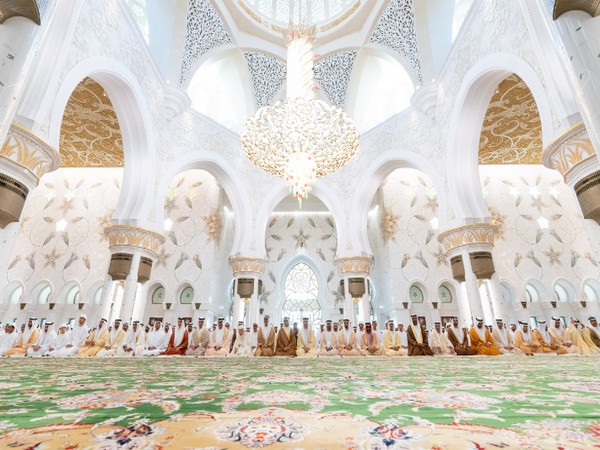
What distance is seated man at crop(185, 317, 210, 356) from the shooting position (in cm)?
622

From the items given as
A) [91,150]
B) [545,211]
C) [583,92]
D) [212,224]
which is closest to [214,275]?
[212,224]

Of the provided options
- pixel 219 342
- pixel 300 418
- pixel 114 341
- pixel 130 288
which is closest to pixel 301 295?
pixel 219 342

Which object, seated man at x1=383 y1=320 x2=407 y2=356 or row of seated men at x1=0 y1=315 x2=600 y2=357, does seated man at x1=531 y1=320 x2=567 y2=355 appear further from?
seated man at x1=383 y1=320 x2=407 y2=356

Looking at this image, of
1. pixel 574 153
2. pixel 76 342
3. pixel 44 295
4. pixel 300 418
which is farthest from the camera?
pixel 44 295

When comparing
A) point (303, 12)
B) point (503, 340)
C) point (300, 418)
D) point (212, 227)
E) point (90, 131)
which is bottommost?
point (300, 418)

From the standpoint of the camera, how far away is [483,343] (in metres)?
5.55

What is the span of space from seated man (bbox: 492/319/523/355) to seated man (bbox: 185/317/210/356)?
5357 millimetres

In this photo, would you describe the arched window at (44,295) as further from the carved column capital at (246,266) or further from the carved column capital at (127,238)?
the carved column capital at (246,266)

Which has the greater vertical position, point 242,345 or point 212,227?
point 212,227

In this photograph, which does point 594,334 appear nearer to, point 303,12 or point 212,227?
point 212,227

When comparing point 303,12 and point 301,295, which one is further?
point 301,295

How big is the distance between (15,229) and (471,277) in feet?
21.8

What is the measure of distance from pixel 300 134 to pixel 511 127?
575 cm

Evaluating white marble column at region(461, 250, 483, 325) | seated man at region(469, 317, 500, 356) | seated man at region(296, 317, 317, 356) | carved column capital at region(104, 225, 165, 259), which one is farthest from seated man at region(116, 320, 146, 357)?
white marble column at region(461, 250, 483, 325)
